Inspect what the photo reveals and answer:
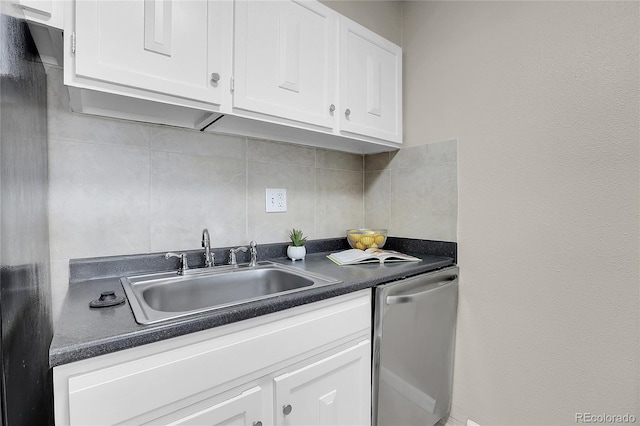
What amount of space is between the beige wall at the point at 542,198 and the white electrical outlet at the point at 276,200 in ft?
2.81

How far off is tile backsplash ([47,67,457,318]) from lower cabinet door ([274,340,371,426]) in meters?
0.71

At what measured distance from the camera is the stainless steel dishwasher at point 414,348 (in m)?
1.18

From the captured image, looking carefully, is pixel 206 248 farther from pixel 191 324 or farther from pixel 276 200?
pixel 191 324

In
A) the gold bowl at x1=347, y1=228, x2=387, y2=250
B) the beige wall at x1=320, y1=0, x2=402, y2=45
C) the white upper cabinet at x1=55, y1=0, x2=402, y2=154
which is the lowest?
the gold bowl at x1=347, y1=228, x2=387, y2=250

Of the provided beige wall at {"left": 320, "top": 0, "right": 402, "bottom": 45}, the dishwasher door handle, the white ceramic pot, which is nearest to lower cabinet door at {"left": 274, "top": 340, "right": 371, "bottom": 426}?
the dishwasher door handle

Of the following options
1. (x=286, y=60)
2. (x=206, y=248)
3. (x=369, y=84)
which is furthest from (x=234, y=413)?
(x=369, y=84)

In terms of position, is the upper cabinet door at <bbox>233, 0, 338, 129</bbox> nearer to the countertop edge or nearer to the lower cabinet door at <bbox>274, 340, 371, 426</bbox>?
the countertop edge

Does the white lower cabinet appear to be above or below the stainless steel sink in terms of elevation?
below

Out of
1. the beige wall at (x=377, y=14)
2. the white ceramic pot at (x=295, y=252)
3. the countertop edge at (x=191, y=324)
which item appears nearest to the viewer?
the countertop edge at (x=191, y=324)

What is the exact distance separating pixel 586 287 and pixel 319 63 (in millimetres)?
1413

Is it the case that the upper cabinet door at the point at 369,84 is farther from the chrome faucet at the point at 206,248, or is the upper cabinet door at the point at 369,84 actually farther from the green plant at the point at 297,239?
the chrome faucet at the point at 206,248

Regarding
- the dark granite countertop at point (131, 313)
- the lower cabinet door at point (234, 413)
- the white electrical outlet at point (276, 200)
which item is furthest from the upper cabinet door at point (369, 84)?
the lower cabinet door at point (234, 413)

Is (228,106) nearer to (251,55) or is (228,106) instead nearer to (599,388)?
(251,55)

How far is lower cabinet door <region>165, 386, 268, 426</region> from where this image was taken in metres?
0.75
